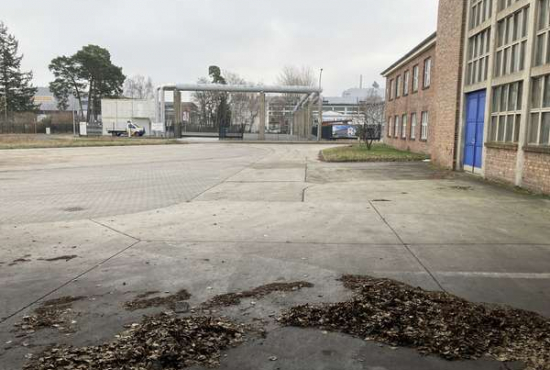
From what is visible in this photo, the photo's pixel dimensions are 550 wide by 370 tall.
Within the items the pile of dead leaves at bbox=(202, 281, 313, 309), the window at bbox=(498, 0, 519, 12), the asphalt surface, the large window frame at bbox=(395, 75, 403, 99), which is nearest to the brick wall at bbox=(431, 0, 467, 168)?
the window at bbox=(498, 0, 519, 12)

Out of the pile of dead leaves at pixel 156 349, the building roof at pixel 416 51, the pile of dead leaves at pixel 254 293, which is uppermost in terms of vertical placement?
the building roof at pixel 416 51

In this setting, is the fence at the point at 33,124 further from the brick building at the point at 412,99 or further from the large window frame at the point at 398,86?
the large window frame at the point at 398,86

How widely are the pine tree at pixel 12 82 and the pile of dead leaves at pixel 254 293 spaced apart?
280ft

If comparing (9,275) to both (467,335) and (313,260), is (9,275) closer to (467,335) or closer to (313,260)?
(313,260)

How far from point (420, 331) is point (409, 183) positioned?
11.1 metres

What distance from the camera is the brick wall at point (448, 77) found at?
17.7 meters

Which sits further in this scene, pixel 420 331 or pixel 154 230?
pixel 154 230

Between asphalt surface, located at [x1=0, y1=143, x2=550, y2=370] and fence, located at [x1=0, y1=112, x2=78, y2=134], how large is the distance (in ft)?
221

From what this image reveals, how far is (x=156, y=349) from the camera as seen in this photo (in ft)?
11.4

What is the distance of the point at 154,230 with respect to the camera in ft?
26.3

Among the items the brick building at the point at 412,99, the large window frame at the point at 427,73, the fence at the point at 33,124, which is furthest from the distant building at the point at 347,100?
the large window frame at the point at 427,73

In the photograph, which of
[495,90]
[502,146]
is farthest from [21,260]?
[495,90]

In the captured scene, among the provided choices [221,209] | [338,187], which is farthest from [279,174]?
[221,209]

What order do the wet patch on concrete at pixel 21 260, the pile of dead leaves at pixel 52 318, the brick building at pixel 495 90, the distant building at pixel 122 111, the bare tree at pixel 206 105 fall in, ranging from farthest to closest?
the bare tree at pixel 206 105, the distant building at pixel 122 111, the brick building at pixel 495 90, the wet patch on concrete at pixel 21 260, the pile of dead leaves at pixel 52 318
